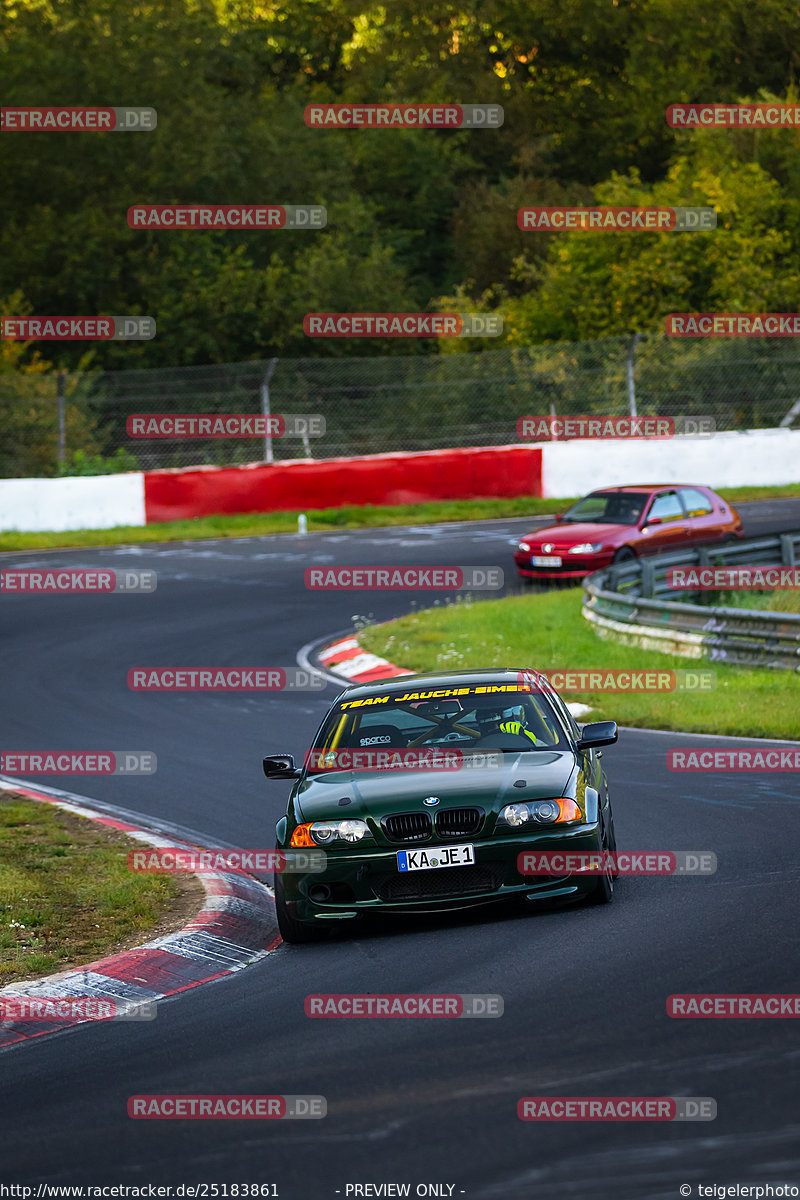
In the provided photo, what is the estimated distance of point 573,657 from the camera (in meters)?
17.4

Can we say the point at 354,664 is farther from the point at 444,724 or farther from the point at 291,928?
the point at 291,928

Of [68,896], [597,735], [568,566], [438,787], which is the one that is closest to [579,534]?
[568,566]

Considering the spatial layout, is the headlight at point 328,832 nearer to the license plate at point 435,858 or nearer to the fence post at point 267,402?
the license plate at point 435,858

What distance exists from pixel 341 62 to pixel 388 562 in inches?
1930

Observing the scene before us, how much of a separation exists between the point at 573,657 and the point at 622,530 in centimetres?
583

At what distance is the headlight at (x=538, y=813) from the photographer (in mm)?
7953

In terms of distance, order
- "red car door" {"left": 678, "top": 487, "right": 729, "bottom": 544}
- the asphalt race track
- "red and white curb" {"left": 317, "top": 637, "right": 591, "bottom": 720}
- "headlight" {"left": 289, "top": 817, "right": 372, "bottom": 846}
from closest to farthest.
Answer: the asphalt race track < "headlight" {"left": 289, "top": 817, "right": 372, "bottom": 846} < "red and white curb" {"left": 317, "top": 637, "right": 591, "bottom": 720} < "red car door" {"left": 678, "top": 487, "right": 729, "bottom": 544}

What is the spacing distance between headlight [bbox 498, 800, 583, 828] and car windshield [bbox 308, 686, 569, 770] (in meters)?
0.67

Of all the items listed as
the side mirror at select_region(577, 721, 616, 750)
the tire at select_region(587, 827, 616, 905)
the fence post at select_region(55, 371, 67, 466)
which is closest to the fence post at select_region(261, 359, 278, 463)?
the fence post at select_region(55, 371, 67, 466)

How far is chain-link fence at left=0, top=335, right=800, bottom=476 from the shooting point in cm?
2997

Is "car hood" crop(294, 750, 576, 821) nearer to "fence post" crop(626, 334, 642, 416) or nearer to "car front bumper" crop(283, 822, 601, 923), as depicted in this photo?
"car front bumper" crop(283, 822, 601, 923)

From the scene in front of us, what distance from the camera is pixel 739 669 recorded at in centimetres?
1630

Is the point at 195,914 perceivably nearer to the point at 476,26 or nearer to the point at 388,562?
the point at 388,562

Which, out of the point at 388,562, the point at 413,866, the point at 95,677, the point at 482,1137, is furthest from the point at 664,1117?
the point at 388,562
